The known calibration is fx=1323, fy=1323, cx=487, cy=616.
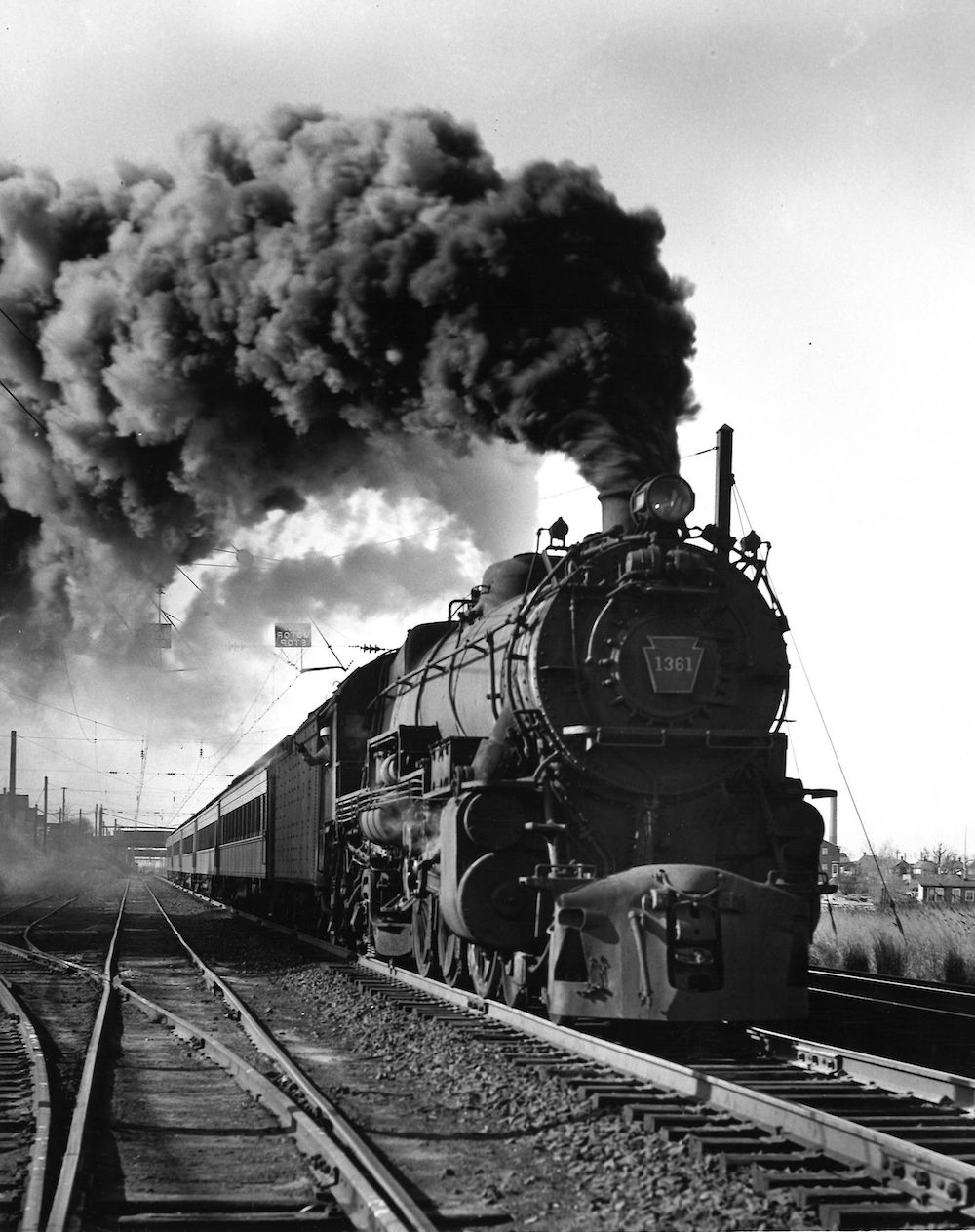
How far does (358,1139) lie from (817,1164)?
6.39 feet

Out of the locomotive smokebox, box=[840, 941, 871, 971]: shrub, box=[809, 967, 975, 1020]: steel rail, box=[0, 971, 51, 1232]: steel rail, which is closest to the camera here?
box=[0, 971, 51, 1232]: steel rail

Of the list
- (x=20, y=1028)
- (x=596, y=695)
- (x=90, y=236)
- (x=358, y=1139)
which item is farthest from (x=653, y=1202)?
(x=90, y=236)

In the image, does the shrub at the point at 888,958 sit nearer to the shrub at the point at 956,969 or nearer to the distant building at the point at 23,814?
the shrub at the point at 956,969

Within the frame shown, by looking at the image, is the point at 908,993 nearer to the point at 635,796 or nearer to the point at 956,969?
the point at 956,969

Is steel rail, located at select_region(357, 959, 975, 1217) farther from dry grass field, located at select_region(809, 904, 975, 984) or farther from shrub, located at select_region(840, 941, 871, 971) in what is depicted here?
shrub, located at select_region(840, 941, 871, 971)

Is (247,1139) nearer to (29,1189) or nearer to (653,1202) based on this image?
A: (29,1189)

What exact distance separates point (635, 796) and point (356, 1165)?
14.2 ft

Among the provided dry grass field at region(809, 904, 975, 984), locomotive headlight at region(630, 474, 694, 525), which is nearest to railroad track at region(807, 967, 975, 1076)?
dry grass field at region(809, 904, 975, 984)

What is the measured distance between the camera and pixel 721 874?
8.20 metres

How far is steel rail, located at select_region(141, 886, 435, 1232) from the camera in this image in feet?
15.0

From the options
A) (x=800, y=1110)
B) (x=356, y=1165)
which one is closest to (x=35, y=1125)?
(x=356, y=1165)

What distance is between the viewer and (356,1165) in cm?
539

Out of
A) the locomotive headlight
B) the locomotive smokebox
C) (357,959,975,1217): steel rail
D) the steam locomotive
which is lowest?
(357,959,975,1217): steel rail

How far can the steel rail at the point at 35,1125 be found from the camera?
4.70m
